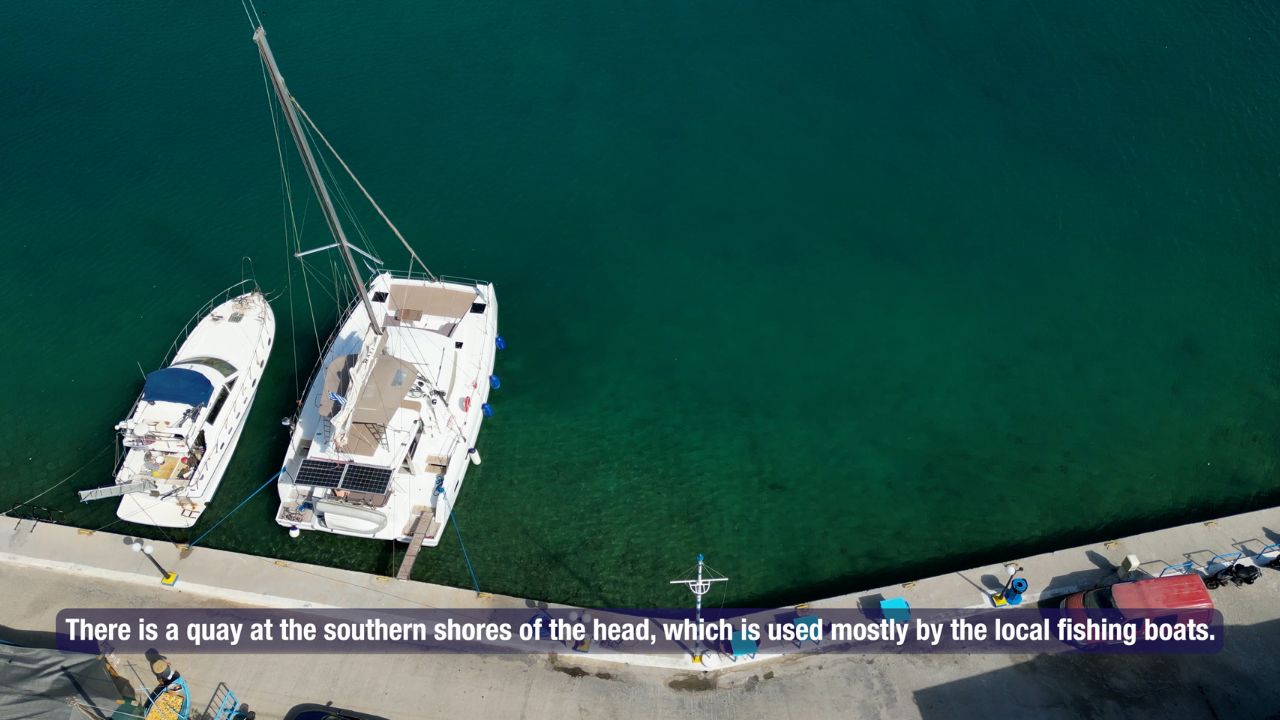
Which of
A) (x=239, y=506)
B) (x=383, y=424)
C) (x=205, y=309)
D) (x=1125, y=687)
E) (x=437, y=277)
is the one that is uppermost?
(x=437, y=277)

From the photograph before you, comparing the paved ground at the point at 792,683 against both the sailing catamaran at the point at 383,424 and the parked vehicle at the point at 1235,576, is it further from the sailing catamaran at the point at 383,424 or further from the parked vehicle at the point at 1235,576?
the sailing catamaran at the point at 383,424

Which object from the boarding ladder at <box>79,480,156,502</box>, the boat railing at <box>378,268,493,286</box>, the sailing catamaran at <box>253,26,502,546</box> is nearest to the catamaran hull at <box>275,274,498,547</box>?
the sailing catamaran at <box>253,26,502,546</box>

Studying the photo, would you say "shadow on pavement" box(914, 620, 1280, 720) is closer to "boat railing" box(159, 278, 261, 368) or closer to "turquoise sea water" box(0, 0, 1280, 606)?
"turquoise sea water" box(0, 0, 1280, 606)

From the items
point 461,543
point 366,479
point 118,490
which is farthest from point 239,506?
point 461,543

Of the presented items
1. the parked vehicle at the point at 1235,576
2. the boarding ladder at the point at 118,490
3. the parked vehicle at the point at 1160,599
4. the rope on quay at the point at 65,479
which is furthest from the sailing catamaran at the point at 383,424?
the parked vehicle at the point at 1235,576

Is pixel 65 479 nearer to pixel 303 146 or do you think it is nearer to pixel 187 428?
pixel 187 428

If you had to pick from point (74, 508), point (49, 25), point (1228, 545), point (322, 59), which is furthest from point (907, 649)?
point (49, 25)
